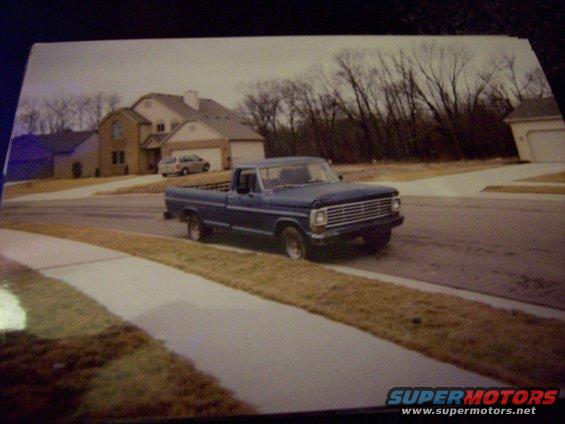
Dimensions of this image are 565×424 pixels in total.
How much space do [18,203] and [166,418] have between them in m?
1.25

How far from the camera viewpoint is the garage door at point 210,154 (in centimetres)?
191

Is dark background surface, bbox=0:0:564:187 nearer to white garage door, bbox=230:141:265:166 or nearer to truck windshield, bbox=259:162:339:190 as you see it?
white garage door, bbox=230:141:265:166

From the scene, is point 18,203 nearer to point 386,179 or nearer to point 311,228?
point 311,228

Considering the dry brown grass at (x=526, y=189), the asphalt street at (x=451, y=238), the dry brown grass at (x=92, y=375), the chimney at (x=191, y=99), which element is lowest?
the dry brown grass at (x=92, y=375)

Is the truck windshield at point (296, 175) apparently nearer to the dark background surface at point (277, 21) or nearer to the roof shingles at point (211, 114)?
the roof shingles at point (211, 114)

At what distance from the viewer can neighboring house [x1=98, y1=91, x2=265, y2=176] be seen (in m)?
1.83

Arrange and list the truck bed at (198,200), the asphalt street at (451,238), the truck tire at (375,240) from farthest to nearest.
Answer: the truck bed at (198,200), the truck tire at (375,240), the asphalt street at (451,238)

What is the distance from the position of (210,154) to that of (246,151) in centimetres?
22

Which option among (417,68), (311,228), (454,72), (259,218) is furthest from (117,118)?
(454,72)

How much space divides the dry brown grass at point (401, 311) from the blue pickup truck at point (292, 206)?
0.53ft

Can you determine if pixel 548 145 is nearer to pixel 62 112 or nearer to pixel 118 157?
pixel 118 157

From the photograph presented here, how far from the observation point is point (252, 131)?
1881 millimetres

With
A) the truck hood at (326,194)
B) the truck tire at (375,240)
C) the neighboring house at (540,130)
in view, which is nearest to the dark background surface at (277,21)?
the neighboring house at (540,130)

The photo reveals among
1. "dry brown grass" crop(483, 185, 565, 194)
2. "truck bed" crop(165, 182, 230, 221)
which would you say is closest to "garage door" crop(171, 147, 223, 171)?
"truck bed" crop(165, 182, 230, 221)
